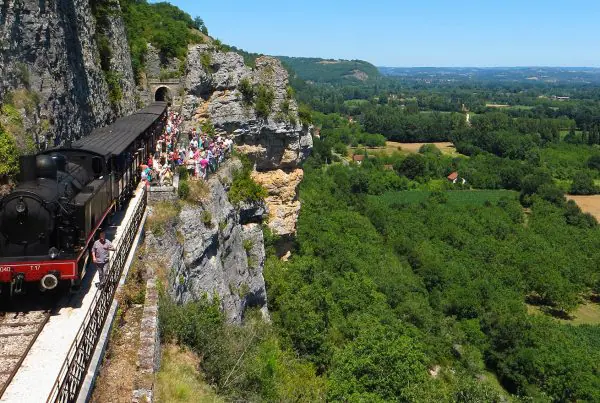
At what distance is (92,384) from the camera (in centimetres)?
830

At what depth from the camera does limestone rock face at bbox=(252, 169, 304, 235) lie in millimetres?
28547

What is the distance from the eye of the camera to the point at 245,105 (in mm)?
26750

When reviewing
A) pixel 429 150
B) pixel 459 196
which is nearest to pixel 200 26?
pixel 459 196

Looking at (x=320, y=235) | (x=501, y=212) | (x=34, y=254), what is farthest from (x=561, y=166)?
(x=34, y=254)

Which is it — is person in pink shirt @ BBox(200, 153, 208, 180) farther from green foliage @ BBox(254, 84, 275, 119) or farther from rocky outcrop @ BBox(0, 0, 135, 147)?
green foliage @ BBox(254, 84, 275, 119)

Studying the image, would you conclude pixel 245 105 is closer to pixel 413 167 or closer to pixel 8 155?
pixel 8 155

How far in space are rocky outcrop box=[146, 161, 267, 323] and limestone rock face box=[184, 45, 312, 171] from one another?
135 inches

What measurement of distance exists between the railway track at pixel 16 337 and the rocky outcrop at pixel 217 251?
373cm

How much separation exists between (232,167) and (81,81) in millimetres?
7431

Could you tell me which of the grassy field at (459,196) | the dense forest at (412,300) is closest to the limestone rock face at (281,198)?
the dense forest at (412,300)

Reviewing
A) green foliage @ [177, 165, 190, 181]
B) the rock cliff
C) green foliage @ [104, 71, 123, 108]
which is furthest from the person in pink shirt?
green foliage @ [104, 71, 123, 108]

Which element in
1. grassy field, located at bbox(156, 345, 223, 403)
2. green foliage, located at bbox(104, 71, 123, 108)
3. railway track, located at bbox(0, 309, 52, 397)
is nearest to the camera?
railway track, located at bbox(0, 309, 52, 397)

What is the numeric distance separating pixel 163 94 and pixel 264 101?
9415 mm

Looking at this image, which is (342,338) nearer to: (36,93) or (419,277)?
(36,93)
